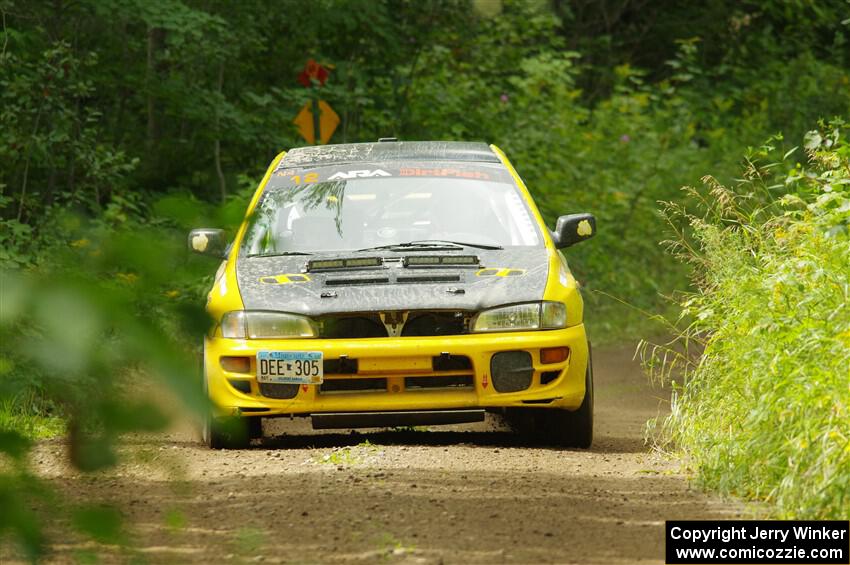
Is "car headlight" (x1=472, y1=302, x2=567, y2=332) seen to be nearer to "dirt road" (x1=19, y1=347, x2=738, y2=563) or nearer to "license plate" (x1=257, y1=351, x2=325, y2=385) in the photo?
"dirt road" (x1=19, y1=347, x2=738, y2=563)

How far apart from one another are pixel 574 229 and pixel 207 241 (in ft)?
19.7

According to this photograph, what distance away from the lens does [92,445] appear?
2.02 metres

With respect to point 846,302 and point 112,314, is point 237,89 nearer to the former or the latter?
point 846,302

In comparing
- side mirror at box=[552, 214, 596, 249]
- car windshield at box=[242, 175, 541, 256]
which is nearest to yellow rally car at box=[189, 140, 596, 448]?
car windshield at box=[242, 175, 541, 256]

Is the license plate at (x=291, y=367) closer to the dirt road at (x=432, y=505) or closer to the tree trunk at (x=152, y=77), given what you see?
the dirt road at (x=432, y=505)

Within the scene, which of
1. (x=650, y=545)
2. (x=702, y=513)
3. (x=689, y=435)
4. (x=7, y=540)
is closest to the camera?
(x=7, y=540)

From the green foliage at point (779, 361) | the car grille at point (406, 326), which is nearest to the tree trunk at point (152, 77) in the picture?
the car grille at point (406, 326)

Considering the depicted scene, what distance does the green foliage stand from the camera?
5043 mm

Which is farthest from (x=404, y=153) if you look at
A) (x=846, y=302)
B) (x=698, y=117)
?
(x=698, y=117)

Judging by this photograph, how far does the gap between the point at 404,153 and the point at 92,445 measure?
7110 millimetres

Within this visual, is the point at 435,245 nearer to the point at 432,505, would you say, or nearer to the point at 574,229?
the point at 574,229

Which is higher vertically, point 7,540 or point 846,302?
point 7,540

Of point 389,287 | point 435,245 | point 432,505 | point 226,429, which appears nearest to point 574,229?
point 435,245

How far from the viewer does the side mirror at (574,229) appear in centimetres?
810
